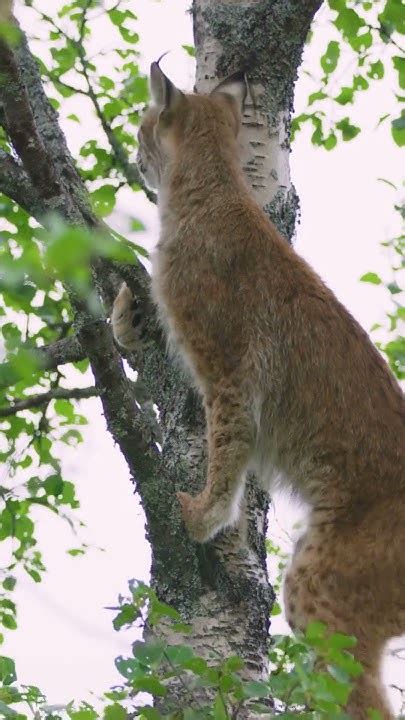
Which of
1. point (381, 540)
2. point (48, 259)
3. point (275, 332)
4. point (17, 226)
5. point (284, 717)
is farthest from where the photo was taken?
point (17, 226)

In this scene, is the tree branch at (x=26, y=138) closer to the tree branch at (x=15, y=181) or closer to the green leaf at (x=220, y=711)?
the tree branch at (x=15, y=181)

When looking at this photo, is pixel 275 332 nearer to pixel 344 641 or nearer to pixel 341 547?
pixel 341 547

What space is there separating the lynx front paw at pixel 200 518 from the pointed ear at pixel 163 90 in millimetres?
1986

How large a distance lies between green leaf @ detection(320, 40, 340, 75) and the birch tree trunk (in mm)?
2084

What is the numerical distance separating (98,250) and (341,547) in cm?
289

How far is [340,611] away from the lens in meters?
4.25

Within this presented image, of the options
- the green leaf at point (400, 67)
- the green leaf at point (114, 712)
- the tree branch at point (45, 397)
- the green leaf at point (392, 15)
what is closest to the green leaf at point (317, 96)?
the green leaf at point (400, 67)

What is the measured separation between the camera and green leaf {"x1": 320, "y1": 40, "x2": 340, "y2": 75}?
7.48m

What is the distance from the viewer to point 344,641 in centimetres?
274

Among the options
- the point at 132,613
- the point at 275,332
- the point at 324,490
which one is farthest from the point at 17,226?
the point at 132,613

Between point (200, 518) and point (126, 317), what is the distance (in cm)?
116

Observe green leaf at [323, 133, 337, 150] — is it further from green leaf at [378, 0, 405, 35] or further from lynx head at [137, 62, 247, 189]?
lynx head at [137, 62, 247, 189]

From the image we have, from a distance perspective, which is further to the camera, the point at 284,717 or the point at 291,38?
the point at 291,38

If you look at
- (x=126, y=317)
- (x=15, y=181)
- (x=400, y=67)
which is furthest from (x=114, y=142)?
(x=15, y=181)
